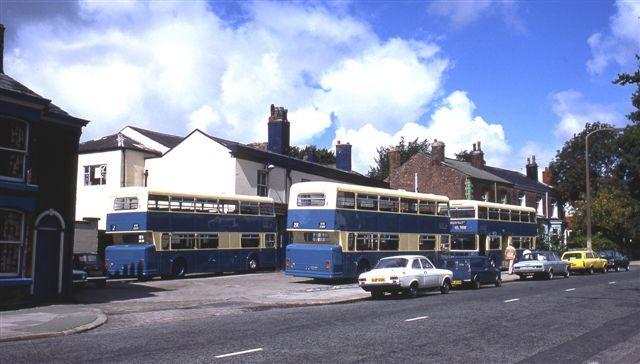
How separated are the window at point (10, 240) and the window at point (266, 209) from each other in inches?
622

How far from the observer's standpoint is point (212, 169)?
3612cm

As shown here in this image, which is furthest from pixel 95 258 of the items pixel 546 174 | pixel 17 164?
pixel 546 174

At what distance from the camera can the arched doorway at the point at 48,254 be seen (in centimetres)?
1819

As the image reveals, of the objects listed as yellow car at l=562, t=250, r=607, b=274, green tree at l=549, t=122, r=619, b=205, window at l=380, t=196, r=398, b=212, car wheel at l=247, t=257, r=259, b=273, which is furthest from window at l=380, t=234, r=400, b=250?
green tree at l=549, t=122, r=619, b=205

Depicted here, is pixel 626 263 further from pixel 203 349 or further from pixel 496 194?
pixel 203 349

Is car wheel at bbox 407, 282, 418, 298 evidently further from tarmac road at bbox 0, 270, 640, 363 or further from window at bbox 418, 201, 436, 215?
window at bbox 418, 201, 436, 215

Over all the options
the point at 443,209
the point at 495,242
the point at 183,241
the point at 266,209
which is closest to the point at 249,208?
the point at 266,209

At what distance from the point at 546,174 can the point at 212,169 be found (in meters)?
48.4

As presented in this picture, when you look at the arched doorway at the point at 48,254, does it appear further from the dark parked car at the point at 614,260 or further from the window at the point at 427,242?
the dark parked car at the point at 614,260

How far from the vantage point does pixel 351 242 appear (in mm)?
26688

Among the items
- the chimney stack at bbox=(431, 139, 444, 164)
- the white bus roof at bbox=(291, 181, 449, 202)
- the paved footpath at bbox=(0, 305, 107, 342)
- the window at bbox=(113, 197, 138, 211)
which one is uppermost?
the chimney stack at bbox=(431, 139, 444, 164)

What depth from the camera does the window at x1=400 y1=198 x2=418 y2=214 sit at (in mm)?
29328

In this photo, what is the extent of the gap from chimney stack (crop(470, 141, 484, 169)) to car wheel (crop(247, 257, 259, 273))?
33.7 meters

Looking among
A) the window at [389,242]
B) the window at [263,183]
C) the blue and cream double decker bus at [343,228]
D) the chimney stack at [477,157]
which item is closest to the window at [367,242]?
the blue and cream double decker bus at [343,228]
